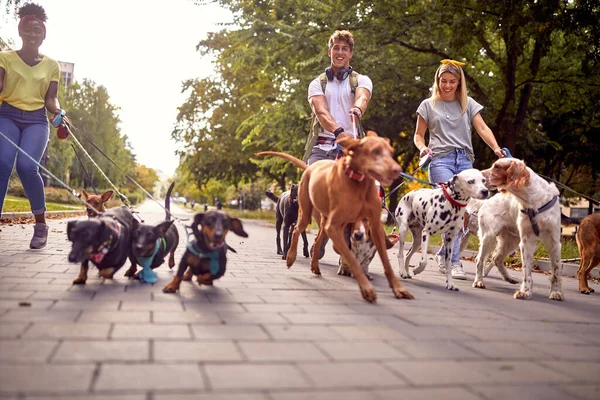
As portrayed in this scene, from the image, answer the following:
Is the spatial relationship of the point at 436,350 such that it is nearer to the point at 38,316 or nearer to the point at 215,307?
the point at 215,307

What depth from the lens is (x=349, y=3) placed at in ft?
50.5

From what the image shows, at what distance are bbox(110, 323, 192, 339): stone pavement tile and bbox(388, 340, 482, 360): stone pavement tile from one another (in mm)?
1237

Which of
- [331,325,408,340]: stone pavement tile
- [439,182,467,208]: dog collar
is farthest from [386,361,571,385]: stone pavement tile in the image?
[439,182,467,208]: dog collar

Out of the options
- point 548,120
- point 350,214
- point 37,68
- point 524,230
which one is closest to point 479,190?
point 524,230

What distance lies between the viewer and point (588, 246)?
627 centimetres

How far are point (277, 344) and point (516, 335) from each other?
1718 millimetres

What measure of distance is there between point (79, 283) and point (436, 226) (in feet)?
12.3

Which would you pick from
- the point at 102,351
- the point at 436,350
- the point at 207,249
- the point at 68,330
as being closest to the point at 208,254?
the point at 207,249

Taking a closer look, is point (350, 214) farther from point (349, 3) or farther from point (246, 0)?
point (246, 0)

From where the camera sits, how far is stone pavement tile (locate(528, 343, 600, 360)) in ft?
10.2

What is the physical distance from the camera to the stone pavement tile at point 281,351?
2.70 m

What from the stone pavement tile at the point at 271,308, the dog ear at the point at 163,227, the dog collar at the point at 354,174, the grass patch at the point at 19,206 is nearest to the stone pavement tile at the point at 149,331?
the stone pavement tile at the point at 271,308

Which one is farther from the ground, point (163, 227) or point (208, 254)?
point (163, 227)

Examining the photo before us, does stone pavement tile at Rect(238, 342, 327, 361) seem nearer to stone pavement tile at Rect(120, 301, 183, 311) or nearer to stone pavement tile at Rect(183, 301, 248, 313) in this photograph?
stone pavement tile at Rect(183, 301, 248, 313)
